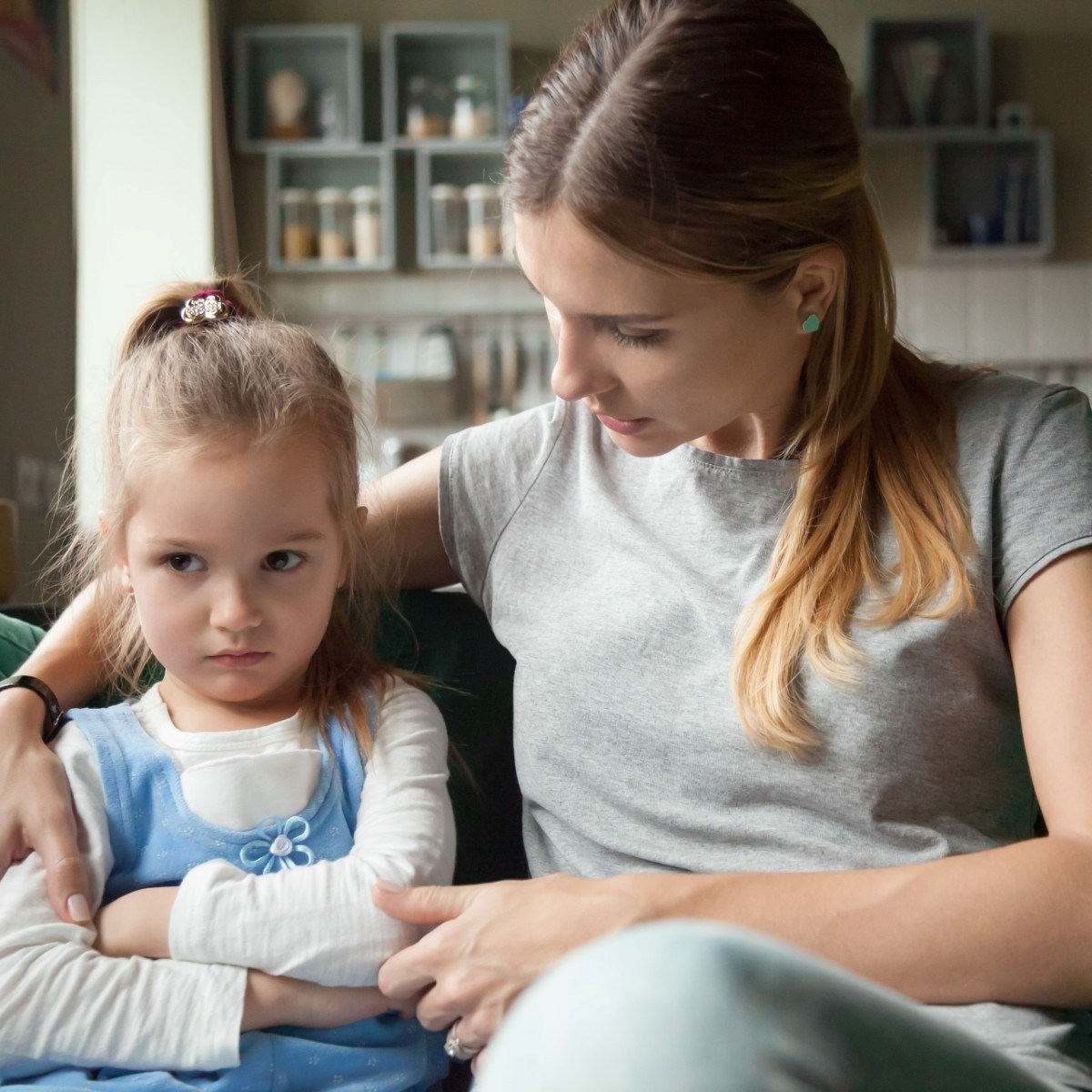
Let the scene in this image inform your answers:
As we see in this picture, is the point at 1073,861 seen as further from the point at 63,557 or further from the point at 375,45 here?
the point at 375,45

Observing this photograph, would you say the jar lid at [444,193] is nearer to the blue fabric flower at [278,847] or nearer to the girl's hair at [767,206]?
the girl's hair at [767,206]

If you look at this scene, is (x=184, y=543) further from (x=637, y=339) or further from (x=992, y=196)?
(x=992, y=196)

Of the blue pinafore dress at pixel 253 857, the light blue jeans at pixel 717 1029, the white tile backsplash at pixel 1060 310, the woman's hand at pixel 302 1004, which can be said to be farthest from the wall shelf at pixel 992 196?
the light blue jeans at pixel 717 1029

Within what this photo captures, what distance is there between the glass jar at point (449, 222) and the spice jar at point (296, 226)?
51cm

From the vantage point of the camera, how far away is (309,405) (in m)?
1.15

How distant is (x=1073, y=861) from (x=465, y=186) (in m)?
4.63

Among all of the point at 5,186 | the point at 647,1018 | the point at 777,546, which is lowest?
the point at 647,1018

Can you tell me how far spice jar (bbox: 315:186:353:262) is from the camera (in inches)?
199

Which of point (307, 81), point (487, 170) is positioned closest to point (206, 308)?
point (487, 170)

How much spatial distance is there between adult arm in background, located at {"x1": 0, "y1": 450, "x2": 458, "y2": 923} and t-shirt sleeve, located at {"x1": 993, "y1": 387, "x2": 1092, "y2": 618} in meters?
0.58

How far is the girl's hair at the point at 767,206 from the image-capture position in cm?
103

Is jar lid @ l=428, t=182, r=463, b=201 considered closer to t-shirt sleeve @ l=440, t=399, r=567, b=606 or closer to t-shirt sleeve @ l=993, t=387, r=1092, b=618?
t-shirt sleeve @ l=440, t=399, r=567, b=606

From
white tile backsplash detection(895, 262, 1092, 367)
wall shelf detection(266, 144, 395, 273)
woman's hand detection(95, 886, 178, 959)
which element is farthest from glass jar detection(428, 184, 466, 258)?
woman's hand detection(95, 886, 178, 959)

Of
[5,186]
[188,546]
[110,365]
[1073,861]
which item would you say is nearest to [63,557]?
[110,365]
